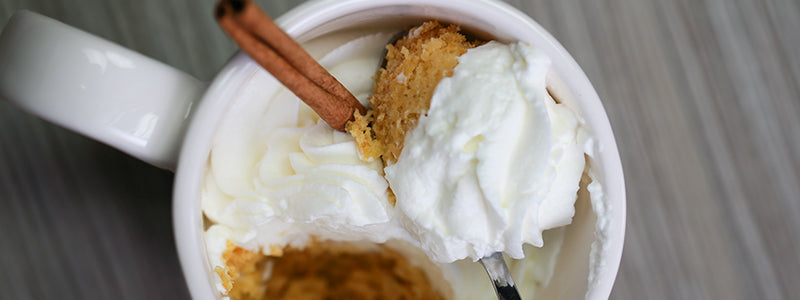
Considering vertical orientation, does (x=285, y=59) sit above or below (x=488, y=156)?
above

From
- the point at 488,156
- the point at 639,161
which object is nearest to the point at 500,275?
the point at 488,156

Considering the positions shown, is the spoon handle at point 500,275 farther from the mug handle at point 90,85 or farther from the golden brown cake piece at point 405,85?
the mug handle at point 90,85

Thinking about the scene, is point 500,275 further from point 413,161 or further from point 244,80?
point 244,80

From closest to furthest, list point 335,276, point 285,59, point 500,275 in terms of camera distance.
Answer: point 285,59, point 500,275, point 335,276

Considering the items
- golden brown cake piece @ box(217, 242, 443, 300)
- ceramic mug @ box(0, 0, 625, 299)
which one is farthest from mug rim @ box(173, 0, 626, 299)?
golden brown cake piece @ box(217, 242, 443, 300)

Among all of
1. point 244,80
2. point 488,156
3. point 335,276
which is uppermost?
point 244,80

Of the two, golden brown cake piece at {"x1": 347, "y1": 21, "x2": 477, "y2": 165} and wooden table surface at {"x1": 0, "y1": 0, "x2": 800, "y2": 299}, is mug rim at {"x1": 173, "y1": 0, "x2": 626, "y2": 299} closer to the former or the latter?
golden brown cake piece at {"x1": 347, "y1": 21, "x2": 477, "y2": 165}
